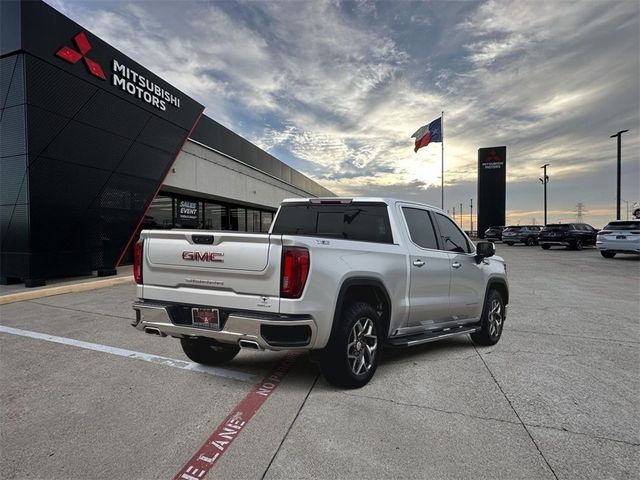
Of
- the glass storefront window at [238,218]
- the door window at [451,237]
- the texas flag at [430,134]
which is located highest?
the texas flag at [430,134]

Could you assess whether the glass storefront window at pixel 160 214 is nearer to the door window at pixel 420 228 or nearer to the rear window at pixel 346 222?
the rear window at pixel 346 222

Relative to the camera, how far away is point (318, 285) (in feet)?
11.1

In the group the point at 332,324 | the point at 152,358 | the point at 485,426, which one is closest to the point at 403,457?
the point at 485,426

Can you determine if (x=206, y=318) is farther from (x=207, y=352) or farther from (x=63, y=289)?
(x=63, y=289)

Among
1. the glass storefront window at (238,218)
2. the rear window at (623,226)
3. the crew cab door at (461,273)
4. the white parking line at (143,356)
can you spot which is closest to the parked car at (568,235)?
the rear window at (623,226)

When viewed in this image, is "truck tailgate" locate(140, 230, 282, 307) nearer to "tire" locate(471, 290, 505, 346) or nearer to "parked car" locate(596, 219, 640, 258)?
"tire" locate(471, 290, 505, 346)

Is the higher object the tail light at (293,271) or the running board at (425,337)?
the tail light at (293,271)

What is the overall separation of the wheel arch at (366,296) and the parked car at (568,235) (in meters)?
25.2

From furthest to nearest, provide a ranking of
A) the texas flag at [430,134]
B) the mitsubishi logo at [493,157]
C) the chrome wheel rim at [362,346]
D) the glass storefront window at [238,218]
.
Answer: the mitsubishi logo at [493,157], the texas flag at [430,134], the glass storefront window at [238,218], the chrome wheel rim at [362,346]

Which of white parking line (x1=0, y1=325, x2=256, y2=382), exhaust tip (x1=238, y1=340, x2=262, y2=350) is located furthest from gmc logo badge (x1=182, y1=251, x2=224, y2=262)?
white parking line (x1=0, y1=325, x2=256, y2=382)

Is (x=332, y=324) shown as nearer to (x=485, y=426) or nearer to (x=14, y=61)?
(x=485, y=426)

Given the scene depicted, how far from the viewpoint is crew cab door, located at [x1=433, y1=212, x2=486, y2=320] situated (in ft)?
16.8

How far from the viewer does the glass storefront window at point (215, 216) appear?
21172 millimetres

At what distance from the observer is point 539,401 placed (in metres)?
3.63
